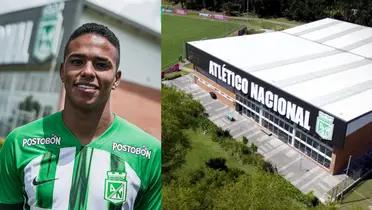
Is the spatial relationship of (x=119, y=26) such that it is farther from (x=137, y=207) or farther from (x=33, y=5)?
(x=137, y=207)

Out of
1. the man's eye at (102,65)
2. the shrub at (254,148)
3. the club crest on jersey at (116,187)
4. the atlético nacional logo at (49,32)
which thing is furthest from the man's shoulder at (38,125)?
the shrub at (254,148)

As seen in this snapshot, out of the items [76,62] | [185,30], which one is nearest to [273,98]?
[76,62]

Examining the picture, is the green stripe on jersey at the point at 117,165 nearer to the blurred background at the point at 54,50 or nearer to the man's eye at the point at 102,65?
the blurred background at the point at 54,50

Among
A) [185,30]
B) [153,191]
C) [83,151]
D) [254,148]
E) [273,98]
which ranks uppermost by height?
[83,151]

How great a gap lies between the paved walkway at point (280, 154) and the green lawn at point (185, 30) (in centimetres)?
982

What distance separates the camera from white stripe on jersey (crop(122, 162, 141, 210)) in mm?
5865

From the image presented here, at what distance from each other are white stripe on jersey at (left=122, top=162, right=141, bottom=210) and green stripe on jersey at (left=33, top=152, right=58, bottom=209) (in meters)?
0.90

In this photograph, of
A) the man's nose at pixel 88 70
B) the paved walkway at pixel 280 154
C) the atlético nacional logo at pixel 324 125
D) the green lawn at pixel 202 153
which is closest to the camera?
the man's nose at pixel 88 70

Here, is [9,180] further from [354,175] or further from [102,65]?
[354,175]

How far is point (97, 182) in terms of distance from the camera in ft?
18.9

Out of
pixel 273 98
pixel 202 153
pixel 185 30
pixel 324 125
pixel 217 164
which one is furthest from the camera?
pixel 185 30

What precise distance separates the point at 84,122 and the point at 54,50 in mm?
970

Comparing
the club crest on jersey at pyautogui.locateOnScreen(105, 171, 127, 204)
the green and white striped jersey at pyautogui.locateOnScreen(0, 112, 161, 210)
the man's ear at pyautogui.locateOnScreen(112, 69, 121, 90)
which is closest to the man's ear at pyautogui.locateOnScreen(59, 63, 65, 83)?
the green and white striped jersey at pyautogui.locateOnScreen(0, 112, 161, 210)

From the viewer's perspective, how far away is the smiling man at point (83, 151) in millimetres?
5648
